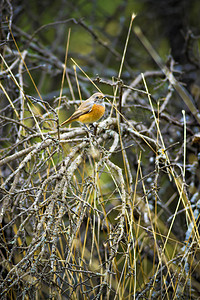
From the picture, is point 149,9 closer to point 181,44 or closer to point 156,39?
point 156,39

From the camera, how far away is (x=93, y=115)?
318 cm

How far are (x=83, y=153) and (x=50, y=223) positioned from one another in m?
0.93

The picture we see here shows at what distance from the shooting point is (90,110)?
10.4 feet

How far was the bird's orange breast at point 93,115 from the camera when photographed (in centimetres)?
317

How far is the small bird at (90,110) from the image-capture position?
10.4 ft

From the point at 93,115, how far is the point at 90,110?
0.06 meters

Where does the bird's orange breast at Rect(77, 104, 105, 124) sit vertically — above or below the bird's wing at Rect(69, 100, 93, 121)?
below

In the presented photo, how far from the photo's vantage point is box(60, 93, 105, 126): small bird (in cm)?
316

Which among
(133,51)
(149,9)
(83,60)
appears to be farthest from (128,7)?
(83,60)

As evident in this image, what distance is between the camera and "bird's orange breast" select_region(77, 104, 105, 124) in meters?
3.17

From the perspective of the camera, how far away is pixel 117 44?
6168 millimetres

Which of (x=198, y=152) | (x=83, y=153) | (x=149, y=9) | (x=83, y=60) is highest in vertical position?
(x=149, y=9)

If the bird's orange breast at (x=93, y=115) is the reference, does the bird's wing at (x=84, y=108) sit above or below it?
above

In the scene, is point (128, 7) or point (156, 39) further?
point (128, 7)
